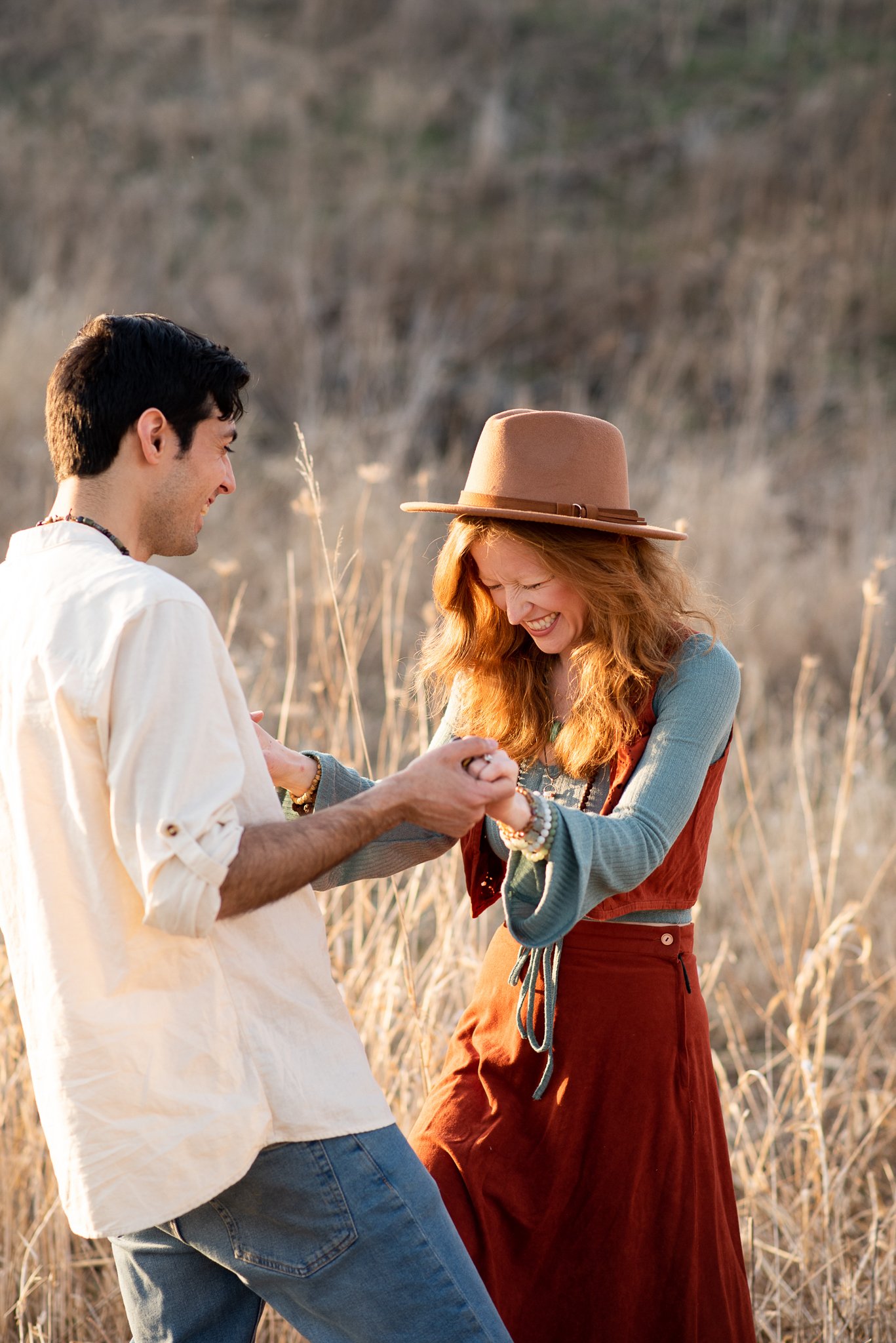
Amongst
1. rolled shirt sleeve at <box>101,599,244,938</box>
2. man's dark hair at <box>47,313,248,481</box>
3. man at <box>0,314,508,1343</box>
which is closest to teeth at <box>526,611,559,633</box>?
man at <box>0,314,508,1343</box>

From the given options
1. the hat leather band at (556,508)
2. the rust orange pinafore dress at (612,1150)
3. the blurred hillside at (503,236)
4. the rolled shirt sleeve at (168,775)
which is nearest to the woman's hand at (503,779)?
the rust orange pinafore dress at (612,1150)

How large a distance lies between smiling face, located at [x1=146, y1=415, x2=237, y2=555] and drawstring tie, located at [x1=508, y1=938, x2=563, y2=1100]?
843 mm

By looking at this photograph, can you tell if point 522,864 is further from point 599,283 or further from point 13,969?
point 599,283

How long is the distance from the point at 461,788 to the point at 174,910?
435 mm

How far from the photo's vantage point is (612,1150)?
6.50ft

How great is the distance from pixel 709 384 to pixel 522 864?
9006mm

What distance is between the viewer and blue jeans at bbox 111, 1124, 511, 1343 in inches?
62.0

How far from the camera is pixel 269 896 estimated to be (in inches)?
60.0

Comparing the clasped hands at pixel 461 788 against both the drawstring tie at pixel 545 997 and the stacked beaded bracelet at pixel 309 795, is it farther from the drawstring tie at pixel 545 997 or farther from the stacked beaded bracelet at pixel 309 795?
the stacked beaded bracelet at pixel 309 795

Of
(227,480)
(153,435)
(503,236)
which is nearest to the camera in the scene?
(153,435)

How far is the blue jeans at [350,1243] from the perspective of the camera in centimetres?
158

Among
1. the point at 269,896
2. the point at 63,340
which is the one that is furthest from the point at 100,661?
the point at 63,340

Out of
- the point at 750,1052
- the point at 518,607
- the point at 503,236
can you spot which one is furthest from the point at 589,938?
the point at 503,236

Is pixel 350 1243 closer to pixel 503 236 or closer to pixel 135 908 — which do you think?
pixel 135 908
